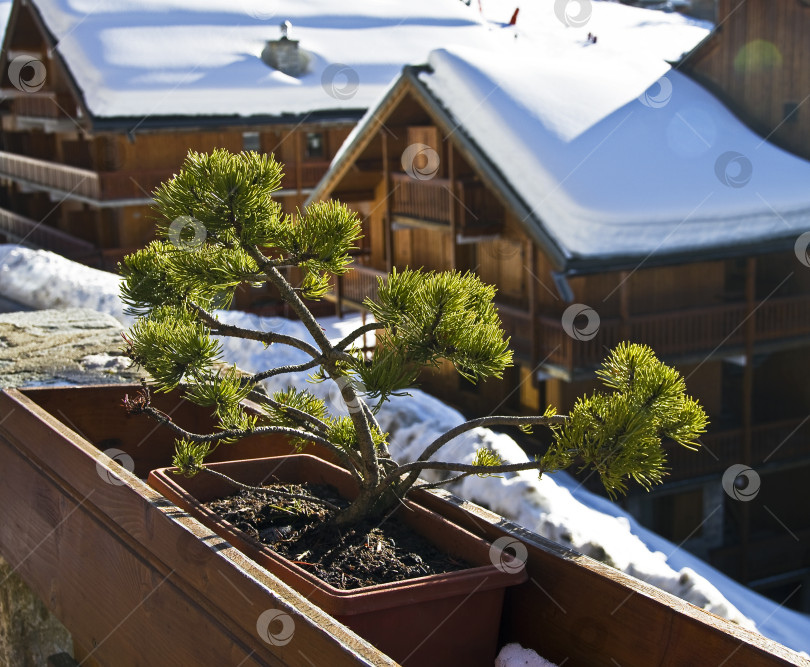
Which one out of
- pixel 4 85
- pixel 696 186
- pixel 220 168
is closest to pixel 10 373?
pixel 220 168

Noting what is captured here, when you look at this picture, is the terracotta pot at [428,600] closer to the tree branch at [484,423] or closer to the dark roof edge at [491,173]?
the tree branch at [484,423]

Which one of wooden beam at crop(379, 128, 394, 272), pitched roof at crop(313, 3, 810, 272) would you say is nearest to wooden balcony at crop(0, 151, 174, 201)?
wooden beam at crop(379, 128, 394, 272)

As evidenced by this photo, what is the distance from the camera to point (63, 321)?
686 centimetres

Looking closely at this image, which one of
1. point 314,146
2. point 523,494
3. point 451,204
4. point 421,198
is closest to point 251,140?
point 314,146

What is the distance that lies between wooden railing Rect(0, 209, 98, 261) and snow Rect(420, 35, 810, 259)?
1251 centimetres

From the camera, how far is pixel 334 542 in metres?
2.76

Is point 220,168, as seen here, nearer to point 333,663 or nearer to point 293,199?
point 333,663

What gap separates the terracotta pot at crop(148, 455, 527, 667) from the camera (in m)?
2.38

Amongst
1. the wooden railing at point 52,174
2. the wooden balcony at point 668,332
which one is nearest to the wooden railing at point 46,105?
the wooden railing at point 52,174

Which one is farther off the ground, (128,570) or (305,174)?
(128,570)

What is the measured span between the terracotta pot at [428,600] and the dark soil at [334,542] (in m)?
0.07

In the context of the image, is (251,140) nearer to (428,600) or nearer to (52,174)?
(52,174)

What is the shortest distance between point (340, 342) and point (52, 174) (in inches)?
1002

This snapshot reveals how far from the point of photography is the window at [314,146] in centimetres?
2545
